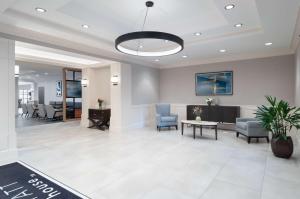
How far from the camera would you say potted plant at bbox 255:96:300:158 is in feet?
12.2

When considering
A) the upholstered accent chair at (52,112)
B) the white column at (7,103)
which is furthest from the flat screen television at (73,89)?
the white column at (7,103)

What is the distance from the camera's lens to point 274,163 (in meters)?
3.46

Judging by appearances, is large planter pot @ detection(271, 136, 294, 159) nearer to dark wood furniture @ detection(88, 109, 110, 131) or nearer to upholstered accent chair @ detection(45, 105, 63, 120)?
dark wood furniture @ detection(88, 109, 110, 131)

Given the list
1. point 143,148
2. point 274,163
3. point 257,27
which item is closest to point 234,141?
point 274,163

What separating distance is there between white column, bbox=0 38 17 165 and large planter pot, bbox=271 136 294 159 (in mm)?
5440

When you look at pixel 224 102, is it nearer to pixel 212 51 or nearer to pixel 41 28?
pixel 212 51

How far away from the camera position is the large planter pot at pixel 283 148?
12.1 ft

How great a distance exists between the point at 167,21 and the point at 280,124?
3.31 meters

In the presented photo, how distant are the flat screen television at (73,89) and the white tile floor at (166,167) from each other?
3770mm

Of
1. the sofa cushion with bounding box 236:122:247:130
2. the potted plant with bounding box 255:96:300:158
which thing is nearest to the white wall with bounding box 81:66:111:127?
the sofa cushion with bounding box 236:122:247:130

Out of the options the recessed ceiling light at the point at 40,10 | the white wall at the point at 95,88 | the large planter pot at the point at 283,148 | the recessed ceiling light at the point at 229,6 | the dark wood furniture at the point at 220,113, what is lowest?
the large planter pot at the point at 283,148

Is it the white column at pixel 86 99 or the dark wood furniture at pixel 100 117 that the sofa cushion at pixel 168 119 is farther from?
the white column at pixel 86 99

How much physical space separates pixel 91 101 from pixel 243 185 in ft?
21.2

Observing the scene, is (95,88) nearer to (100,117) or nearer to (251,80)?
(100,117)
